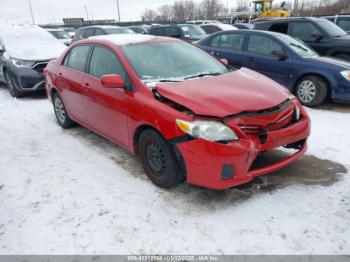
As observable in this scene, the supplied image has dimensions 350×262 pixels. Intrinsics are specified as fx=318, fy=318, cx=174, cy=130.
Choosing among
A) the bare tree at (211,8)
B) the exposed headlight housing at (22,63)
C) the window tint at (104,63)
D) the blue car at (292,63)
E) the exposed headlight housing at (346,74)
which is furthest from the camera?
the bare tree at (211,8)

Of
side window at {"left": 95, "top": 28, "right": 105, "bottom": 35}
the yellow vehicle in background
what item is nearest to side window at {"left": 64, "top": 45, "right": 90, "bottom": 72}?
side window at {"left": 95, "top": 28, "right": 105, "bottom": 35}

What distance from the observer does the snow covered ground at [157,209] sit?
2715 mm

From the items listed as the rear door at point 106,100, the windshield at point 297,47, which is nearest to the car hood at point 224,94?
the rear door at point 106,100

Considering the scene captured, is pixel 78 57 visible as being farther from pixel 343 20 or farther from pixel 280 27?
A: pixel 343 20

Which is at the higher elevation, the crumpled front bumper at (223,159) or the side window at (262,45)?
the side window at (262,45)

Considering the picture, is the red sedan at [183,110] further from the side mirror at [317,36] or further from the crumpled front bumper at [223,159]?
the side mirror at [317,36]

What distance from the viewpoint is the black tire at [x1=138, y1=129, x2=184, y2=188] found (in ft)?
10.6

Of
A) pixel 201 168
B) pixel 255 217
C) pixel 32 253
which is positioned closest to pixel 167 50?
pixel 201 168

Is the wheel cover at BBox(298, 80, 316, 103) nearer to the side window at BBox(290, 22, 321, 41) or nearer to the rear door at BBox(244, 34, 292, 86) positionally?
the rear door at BBox(244, 34, 292, 86)

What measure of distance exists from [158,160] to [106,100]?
114 centimetres

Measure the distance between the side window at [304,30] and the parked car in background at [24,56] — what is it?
6.46 m

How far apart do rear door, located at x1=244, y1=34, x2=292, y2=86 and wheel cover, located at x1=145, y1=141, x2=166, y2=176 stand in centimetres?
444

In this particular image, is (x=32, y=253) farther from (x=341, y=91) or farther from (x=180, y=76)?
(x=341, y=91)

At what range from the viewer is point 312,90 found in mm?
6516
